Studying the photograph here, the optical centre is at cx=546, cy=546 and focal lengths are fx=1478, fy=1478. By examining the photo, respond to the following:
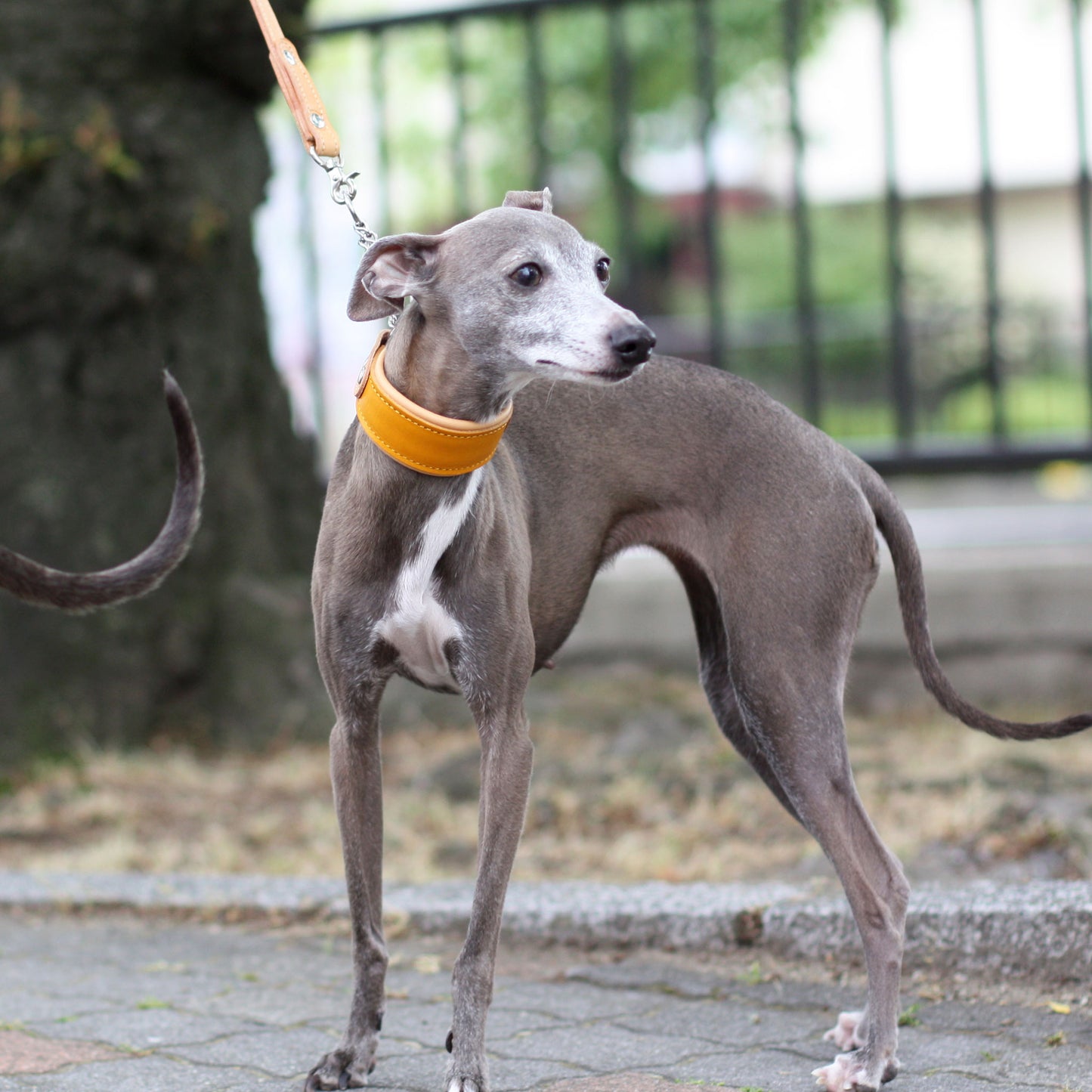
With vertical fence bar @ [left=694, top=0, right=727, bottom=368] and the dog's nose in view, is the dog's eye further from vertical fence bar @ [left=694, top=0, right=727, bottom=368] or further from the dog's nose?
vertical fence bar @ [left=694, top=0, right=727, bottom=368]

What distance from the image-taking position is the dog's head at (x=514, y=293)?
2.57 meters

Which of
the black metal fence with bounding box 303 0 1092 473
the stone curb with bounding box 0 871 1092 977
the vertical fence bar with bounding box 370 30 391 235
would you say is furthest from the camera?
the vertical fence bar with bounding box 370 30 391 235

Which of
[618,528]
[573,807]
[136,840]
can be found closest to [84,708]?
[136,840]

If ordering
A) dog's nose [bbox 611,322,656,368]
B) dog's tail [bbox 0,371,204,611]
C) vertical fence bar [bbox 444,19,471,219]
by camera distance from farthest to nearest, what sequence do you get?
vertical fence bar [bbox 444,19,471,219]
dog's tail [bbox 0,371,204,611]
dog's nose [bbox 611,322,656,368]

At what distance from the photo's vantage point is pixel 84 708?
5676 mm

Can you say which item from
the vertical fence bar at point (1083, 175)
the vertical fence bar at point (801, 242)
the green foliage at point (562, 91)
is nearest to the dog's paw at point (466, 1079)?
the vertical fence bar at point (801, 242)

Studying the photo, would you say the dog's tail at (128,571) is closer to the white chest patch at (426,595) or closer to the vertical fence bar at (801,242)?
the white chest patch at (426,595)

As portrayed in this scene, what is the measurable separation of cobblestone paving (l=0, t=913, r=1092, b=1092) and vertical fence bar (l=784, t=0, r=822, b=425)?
3248mm

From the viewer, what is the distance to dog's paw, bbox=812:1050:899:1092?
9.17 feet

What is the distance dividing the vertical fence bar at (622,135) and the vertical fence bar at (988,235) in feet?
4.81

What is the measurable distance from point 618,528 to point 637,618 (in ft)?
10.6

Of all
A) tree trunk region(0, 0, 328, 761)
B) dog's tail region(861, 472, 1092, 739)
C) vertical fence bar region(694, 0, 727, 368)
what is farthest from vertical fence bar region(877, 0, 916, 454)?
dog's tail region(861, 472, 1092, 739)

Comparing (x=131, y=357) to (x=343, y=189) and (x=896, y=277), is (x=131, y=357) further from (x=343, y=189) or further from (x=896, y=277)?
(x=896, y=277)

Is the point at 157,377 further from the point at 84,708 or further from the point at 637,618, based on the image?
the point at 637,618
